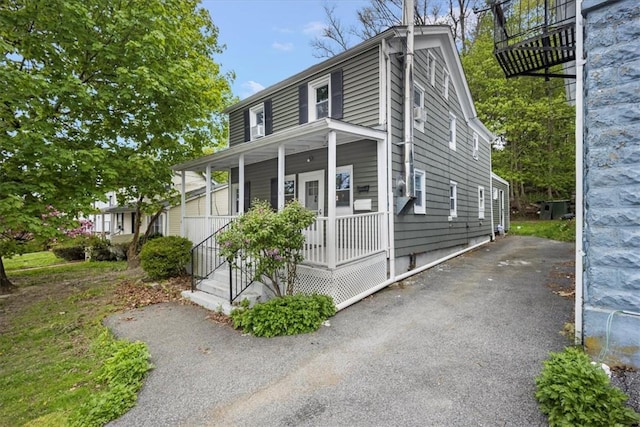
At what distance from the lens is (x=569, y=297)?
5500mm

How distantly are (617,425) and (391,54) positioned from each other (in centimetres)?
751

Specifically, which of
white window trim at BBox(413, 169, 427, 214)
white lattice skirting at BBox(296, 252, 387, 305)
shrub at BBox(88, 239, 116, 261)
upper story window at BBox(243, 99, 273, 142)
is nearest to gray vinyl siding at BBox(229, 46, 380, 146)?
upper story window at BBox(243, 99, 273, 142)

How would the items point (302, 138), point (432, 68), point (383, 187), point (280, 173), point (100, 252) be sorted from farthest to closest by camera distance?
point (100, 252)
point (432, 68)
point (383, 187)
point (280, 173)
point (302, 138)

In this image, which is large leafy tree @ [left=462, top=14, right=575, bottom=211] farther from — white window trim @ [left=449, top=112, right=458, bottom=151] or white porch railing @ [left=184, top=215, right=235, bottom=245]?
white porch railing @ [left=184, top=215, right=235, bottom=245]

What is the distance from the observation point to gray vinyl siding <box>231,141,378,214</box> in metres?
7.38

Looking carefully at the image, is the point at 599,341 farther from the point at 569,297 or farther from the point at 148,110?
the point at 148,110

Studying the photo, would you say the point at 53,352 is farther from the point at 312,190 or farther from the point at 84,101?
the point at 312,190

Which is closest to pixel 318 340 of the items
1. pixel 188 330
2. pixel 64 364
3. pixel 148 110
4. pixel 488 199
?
pixel 188 330

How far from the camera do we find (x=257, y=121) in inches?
429

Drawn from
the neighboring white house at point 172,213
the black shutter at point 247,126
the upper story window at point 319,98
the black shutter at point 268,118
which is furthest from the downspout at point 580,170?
the neighboring white house at point 172,213

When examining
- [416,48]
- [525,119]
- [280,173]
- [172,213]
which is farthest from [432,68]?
[172,213]

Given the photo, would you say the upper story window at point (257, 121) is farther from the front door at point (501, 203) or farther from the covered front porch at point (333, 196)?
the front door at point (501, 203)

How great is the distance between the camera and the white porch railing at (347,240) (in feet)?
19.0

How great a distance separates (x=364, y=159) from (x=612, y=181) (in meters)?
4.86
